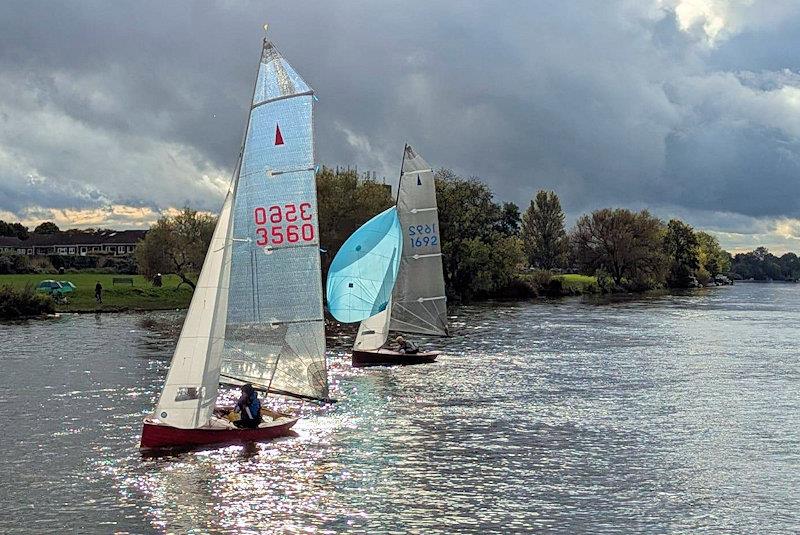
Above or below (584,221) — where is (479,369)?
below

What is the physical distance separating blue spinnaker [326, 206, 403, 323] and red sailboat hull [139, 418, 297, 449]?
19.1 m

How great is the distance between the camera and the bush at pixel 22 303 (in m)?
90.9

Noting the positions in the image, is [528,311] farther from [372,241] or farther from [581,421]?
[581,421]

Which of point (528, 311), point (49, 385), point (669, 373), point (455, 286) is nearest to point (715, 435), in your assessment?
point (669, 373)

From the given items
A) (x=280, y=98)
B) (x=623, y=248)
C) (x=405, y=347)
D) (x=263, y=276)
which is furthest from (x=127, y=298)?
(x=623, y=248)

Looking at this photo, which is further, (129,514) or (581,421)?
(581,421)

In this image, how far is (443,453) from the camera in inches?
1264

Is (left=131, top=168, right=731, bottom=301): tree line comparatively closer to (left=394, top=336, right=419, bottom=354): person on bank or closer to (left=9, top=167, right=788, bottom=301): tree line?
(left=9, top=167, right=788, bottom=301): tree line

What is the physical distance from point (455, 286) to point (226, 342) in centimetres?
10160

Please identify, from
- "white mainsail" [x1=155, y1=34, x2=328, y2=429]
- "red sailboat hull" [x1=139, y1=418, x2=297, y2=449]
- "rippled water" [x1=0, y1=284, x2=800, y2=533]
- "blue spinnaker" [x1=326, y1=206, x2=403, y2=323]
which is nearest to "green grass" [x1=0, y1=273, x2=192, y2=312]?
"rippled water" [x1=0, y1=284, x2=800, y2=533]

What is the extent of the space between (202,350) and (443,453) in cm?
907

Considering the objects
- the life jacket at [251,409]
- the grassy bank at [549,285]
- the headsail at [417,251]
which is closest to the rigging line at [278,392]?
the life jacket at [251,409]

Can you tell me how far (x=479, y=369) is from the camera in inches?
2157

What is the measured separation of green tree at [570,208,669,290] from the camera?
175m
